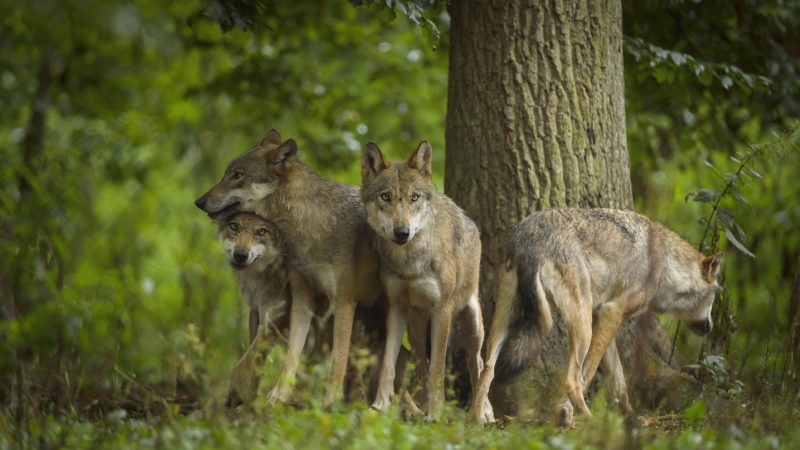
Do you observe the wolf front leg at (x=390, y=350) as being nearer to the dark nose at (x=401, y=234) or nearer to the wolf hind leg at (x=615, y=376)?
the dark nose at (x=401, y=234)

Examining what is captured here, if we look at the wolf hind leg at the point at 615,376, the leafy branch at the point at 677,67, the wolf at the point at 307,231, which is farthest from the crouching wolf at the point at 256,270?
the leafy branch at the point at 677,67

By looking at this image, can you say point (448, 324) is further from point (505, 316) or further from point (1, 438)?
point (1, 438)

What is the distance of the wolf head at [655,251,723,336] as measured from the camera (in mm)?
7539

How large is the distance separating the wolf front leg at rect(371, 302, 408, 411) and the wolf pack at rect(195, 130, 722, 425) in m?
0.01

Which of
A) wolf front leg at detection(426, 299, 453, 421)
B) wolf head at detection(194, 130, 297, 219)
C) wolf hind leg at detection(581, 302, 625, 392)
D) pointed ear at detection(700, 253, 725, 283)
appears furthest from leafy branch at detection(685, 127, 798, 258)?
wolf head at detection(194, 130, 297, 219)

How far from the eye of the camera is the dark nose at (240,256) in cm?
717

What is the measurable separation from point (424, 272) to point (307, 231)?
1038 mm

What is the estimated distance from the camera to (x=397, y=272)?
7.08 m

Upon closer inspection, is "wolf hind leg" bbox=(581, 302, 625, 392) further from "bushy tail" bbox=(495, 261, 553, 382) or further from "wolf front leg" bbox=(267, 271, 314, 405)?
"wolf front leg" bbox=(267, 271, 314, 405)

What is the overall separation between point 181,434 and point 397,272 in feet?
8.18

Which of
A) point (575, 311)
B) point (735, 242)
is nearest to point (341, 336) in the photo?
point (575, 311)

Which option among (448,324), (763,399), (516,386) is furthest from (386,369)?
(763,399)

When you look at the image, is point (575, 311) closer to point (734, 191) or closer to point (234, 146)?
point (734, 191)

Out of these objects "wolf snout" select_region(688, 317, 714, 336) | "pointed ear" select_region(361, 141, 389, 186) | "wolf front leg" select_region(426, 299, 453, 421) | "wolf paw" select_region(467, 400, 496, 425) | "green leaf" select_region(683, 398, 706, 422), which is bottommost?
"wolf paw" select_region(467, 400, 496, 425)
